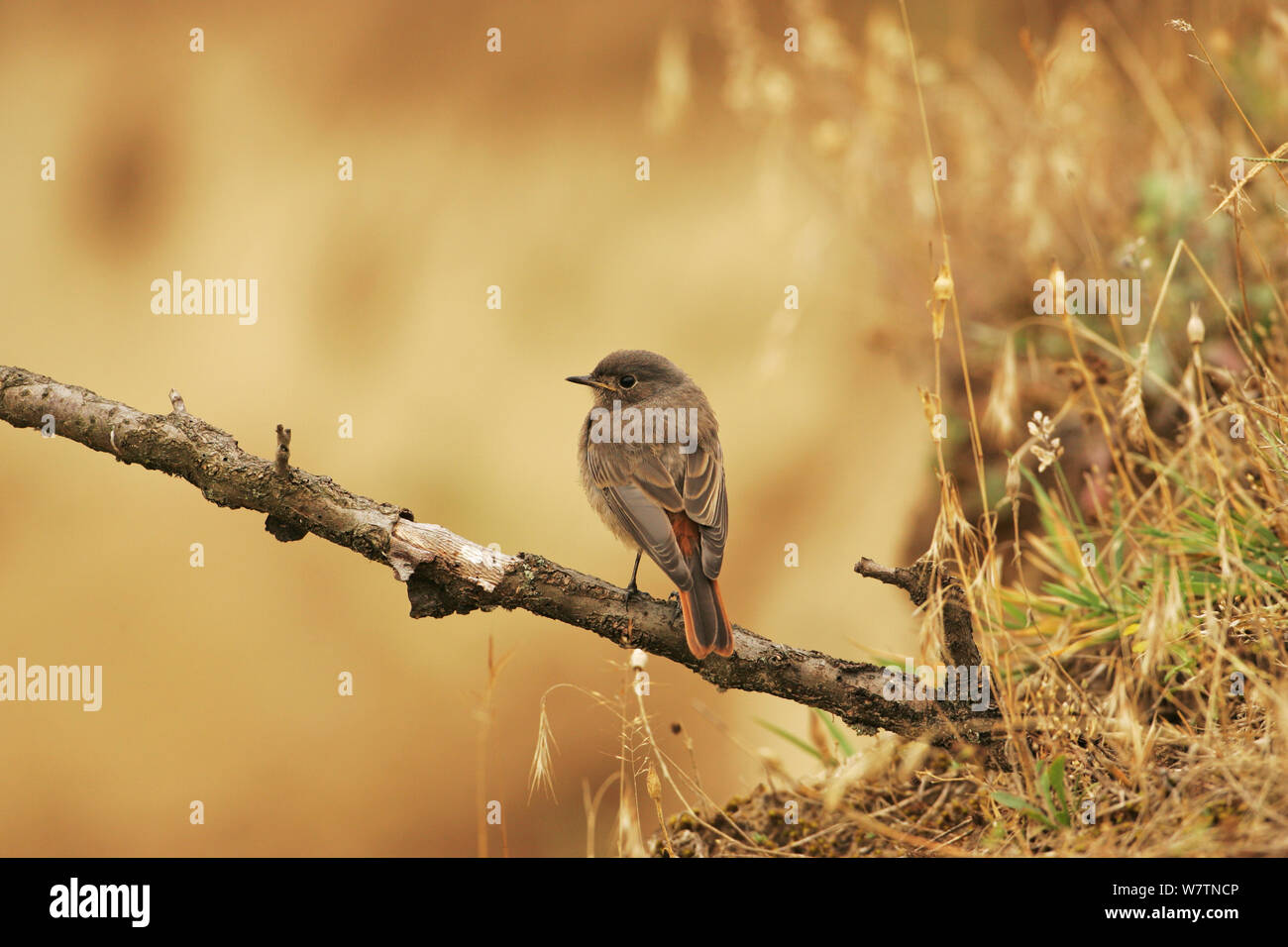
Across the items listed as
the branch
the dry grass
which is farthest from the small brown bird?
the dry grass

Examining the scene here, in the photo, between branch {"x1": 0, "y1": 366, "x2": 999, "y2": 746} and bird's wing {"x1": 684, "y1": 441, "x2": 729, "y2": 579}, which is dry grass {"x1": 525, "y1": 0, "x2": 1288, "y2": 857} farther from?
bird's wing {"x1": 684, "y1": 441, "x2": 729, "y2": 579}

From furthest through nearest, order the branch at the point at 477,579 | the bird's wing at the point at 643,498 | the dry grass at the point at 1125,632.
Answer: the bird's wing at the point at 643,498, the branch at the point at 477,579, the dry grass at the point at 1125,632

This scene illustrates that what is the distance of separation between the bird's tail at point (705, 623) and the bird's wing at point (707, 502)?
0.16 m

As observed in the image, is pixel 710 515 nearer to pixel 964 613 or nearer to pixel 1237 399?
pixel 964 613

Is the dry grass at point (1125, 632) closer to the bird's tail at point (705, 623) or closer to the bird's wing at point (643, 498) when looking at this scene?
the bird's tail at point (705, 623)

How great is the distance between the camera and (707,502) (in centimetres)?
377

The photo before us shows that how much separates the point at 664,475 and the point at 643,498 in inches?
5.4

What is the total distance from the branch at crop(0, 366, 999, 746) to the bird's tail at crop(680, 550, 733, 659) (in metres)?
0.10

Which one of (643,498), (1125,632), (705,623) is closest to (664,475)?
(643,498)

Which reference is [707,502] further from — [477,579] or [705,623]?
[477,579]

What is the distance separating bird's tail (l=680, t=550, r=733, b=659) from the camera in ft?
10.3

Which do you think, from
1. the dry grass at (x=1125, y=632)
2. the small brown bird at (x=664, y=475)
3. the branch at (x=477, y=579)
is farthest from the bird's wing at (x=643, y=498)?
the dry grass at (x=1125, y=632)

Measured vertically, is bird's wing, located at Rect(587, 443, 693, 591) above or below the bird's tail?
above

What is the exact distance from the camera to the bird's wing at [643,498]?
353 centimetres
